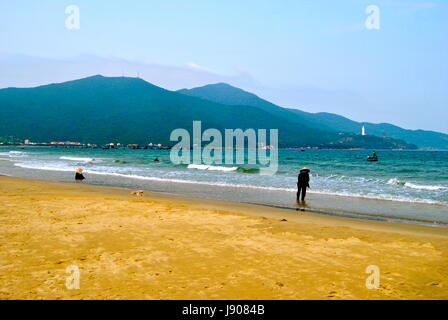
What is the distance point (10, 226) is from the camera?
920 centimetres

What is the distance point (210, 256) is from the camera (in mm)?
7051

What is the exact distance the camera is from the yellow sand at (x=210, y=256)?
5.29 meters

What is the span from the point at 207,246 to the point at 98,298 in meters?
3.27

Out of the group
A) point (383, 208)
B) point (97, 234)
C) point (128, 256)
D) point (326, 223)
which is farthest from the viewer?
point (383, 208)

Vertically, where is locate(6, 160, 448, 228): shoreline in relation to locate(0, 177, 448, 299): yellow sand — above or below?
below

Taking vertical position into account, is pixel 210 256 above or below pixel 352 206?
above

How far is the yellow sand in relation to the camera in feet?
17.3

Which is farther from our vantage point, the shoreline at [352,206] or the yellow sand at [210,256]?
the shoreline at [352,206]

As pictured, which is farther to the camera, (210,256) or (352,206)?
(352,206)

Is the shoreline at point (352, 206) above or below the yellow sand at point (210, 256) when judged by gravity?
below

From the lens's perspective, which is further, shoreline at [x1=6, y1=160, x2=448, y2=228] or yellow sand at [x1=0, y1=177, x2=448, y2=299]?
shoreline at [x1=6, y1=160, x2=448, y2=228]
